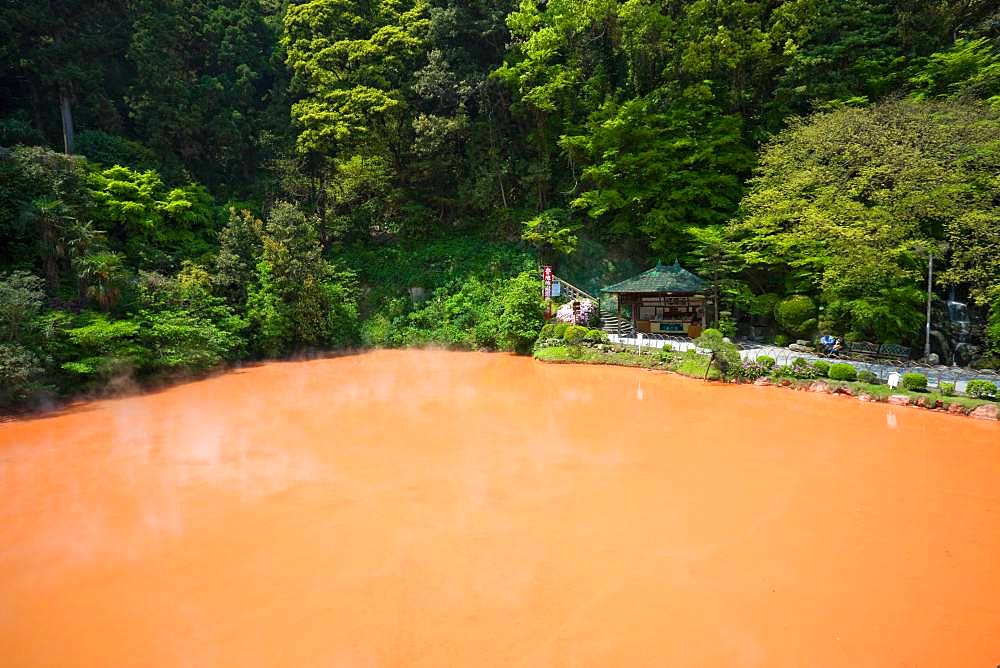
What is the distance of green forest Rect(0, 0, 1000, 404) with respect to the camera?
13.9 meters

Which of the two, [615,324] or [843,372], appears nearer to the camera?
[843,372]

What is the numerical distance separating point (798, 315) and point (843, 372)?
4543mm

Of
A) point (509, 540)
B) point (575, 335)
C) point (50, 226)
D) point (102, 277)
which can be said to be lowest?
point (509, 540)

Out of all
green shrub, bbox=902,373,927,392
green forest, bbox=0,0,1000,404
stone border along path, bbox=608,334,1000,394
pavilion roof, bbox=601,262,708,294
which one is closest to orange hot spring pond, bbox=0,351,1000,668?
green shrub, bbox=902,373,927,392

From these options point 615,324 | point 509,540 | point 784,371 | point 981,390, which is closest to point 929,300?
point 981,390

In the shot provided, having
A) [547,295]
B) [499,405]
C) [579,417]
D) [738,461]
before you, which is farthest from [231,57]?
[738,461]

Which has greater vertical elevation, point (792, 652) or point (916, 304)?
point (916, 304)

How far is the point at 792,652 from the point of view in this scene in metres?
4.11

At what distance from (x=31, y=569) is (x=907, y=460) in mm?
12196

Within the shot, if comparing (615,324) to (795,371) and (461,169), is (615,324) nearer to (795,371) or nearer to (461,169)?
(795,371)

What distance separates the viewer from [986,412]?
9945 mm

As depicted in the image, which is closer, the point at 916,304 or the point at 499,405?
the point at 499,405

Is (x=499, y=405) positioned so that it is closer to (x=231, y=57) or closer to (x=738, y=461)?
(x=738, y=461)

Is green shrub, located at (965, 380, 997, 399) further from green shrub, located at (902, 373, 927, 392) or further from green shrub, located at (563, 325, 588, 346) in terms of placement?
green shrub, located at (563, 325, 588, 346)
